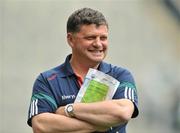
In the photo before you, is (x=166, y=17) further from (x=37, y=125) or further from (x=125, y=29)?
(x=37, y=125)

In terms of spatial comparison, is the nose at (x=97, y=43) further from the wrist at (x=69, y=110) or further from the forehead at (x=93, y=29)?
the wrist at (x=69, y=110)

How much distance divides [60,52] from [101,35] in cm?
419

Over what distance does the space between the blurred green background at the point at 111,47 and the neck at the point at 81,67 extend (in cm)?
402

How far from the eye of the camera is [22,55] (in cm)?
802

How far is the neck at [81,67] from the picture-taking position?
3.85 m

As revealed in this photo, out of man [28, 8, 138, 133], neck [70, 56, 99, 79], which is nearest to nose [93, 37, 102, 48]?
man [28, 8, 138, 133]

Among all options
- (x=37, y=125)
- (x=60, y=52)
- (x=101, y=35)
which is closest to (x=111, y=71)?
(x=101, y=35)

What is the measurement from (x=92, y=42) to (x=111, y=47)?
4.22 meters

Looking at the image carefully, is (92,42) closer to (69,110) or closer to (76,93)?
(76,93)

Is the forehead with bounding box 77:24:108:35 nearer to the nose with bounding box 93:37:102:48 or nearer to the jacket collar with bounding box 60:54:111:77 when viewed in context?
the nose with bounding box 93:37:102:48

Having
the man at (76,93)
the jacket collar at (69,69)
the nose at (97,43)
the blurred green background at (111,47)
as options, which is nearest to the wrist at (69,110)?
the man at (76,93)

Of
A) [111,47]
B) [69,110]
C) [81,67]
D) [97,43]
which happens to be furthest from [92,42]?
[111,47]

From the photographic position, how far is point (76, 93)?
376 cm

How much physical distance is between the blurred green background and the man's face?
4.11 meters
